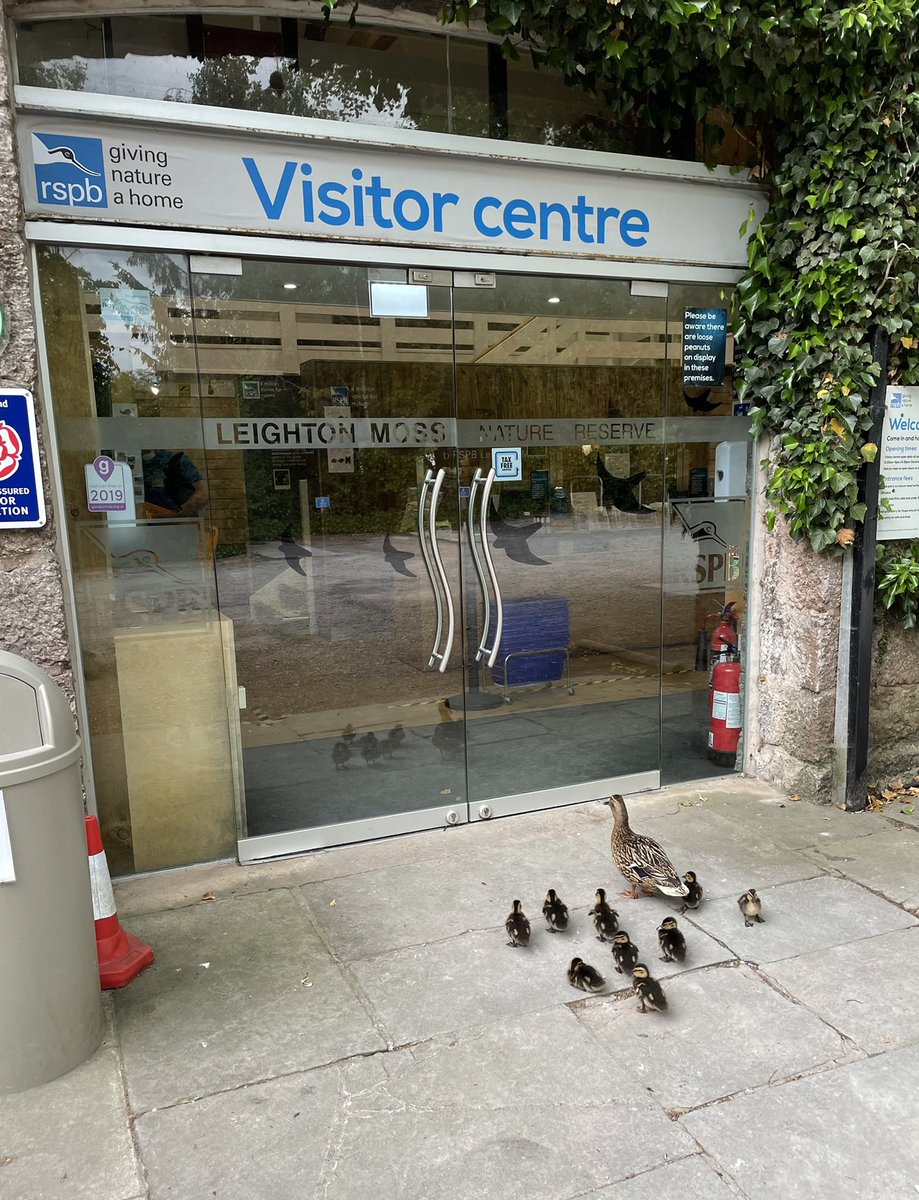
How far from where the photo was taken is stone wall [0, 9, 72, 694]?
11.6 feet

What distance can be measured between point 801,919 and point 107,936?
314 centimetres

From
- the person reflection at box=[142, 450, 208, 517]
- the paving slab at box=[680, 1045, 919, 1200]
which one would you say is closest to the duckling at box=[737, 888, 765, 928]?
the paving slab at box=[680, 1045, 919, 1200]

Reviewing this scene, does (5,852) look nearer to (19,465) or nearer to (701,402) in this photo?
(19,465)

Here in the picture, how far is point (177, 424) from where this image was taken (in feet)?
14.3

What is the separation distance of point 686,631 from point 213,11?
4.49 metres

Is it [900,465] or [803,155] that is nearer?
[803,155]

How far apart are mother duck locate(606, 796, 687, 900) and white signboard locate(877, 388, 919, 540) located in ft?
8.46

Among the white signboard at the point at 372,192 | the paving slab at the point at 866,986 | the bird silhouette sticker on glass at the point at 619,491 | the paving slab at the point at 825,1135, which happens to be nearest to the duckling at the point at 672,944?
the paving slab at the point at 866,986

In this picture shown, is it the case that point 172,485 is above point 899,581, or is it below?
above

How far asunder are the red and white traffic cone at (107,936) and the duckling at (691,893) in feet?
8.06

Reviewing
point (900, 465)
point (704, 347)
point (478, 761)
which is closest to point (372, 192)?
point (704, 347)

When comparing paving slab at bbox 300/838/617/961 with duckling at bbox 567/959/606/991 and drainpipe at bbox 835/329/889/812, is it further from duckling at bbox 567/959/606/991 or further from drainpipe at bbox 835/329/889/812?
drainpipe at bbox 835/329/889/812

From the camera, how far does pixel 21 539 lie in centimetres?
376

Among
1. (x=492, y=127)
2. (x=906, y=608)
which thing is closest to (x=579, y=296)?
(x=492, y=127)
